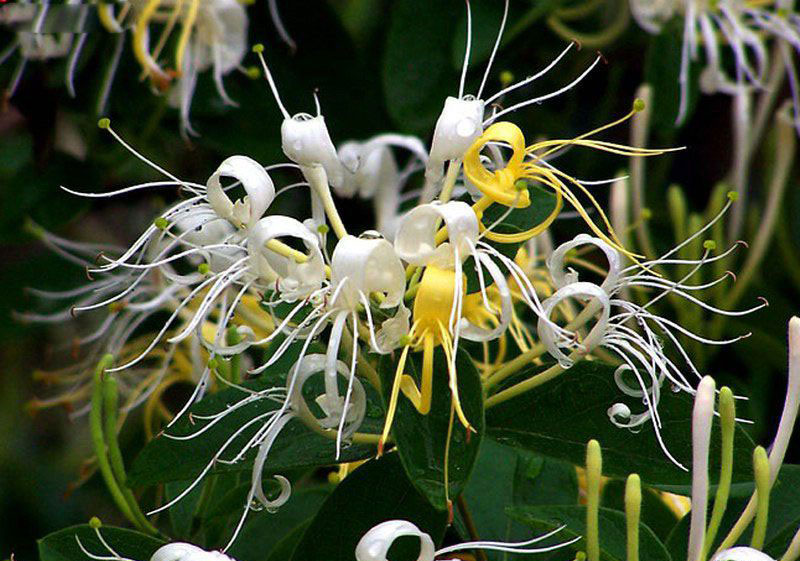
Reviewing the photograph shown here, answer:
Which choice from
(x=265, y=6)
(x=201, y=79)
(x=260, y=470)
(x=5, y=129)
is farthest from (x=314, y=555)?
(x=5, y=129)

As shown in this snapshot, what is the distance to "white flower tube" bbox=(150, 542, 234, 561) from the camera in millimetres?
594

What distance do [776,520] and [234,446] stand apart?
0.33 meters

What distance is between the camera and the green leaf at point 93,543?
725 mm

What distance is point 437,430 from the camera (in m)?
0.66

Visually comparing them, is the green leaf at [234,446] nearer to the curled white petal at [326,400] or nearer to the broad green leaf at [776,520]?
the curled white petal at [326,400]

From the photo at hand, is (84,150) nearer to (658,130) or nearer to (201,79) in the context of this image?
(201,79)

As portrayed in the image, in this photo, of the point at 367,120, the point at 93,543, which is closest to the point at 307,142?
the point at 93,543

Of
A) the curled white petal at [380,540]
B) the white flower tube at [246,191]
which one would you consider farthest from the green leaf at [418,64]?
the curled white petal at [380,540]

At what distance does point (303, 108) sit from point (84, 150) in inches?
9.8

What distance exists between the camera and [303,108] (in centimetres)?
133

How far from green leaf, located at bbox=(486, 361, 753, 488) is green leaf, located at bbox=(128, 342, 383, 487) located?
0.09 m

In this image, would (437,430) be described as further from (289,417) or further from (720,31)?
(720,31)

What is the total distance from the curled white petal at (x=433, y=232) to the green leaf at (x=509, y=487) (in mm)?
218

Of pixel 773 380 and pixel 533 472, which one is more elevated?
pixel 533 472
